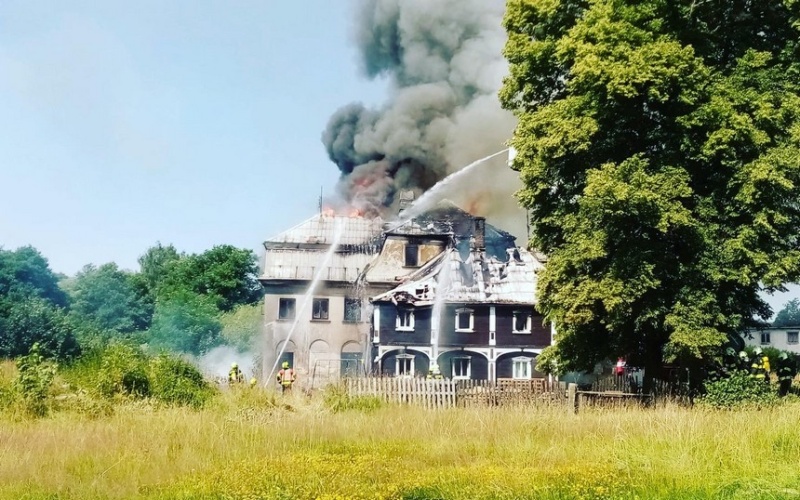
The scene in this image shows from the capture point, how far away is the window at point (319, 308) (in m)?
45.2

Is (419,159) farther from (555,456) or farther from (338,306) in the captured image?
(555,456)

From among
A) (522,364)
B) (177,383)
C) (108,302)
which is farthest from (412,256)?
(108,302)

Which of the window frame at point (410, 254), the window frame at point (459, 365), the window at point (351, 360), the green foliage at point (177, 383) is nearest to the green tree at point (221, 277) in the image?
the window at point (351, 360)

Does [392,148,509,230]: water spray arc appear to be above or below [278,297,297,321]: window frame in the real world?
above

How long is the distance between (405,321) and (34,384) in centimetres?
2495

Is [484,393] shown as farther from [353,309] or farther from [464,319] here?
[353,309]

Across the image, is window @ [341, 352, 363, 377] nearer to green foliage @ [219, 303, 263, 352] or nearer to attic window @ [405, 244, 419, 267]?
attic window @ [405, 244, 419, 267]

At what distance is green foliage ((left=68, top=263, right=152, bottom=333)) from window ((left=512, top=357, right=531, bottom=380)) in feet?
134

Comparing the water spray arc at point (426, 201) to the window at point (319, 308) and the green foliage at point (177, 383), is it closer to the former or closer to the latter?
the window at point (319, 308)

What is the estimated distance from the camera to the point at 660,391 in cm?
2177

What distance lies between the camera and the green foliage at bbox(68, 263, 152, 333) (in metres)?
68.9

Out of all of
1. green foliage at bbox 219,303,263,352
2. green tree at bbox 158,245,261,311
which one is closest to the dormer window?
green foliage at bbox 219,303,263,352

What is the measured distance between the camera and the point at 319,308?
45344 millimetres

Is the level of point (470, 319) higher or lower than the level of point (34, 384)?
higher
